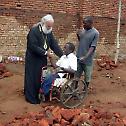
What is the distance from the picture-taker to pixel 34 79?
8.13m

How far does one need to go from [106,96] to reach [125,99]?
0.41 metres

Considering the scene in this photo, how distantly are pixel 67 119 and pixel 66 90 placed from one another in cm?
121

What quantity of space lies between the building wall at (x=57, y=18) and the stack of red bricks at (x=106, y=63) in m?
0.67

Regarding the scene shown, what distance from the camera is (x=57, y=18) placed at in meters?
11.6

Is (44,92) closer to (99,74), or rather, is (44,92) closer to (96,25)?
(99,74)

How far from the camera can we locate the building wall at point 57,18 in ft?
36.3

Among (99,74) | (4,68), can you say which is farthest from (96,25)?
(4,68)

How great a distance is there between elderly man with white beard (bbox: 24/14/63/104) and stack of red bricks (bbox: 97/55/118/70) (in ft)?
10.4

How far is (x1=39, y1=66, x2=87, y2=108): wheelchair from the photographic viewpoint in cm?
797

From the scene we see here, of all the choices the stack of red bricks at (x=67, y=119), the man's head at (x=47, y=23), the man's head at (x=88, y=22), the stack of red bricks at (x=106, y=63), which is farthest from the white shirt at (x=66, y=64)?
the stack of red bricks at (x=106, y=63)

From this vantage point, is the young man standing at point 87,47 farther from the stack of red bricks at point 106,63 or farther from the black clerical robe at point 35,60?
the stack of red bricks at point 106,63

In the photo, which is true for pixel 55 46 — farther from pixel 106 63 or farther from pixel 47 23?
pixel 106 63

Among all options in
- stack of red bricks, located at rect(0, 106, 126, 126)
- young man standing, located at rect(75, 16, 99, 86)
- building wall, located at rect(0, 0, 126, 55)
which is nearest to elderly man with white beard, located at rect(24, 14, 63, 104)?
young man standing, located at rect(75, 16, 99, 86)

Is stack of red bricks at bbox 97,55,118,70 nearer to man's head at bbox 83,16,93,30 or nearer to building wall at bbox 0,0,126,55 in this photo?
building wall at bbox 0,0,126,55
